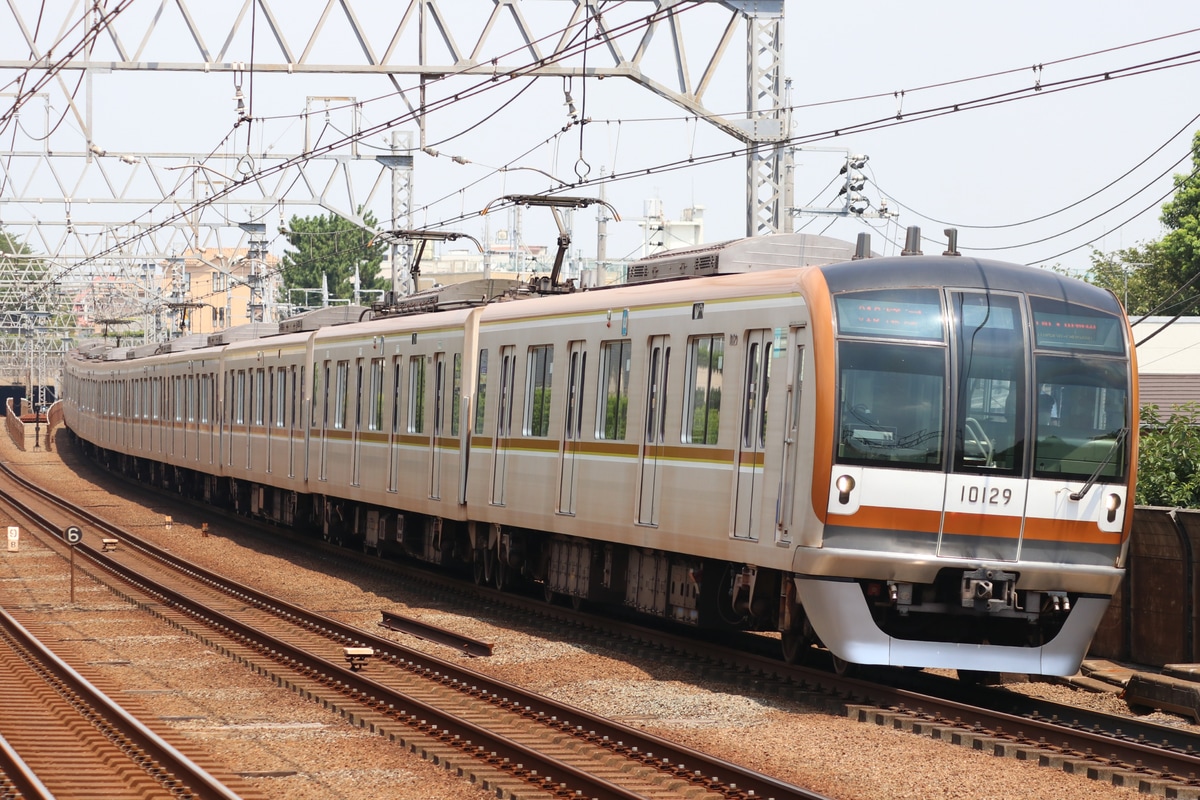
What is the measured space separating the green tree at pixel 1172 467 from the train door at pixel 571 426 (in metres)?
5.36

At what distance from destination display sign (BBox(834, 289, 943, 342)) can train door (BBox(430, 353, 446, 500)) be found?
8373 mm

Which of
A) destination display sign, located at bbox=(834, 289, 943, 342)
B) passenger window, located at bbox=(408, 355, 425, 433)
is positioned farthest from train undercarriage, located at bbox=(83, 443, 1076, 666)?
destination display sign, located at bbox=(834, 289, 943, 342)

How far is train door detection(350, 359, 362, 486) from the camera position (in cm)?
2222

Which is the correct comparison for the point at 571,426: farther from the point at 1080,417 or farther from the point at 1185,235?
the point at 1185,235

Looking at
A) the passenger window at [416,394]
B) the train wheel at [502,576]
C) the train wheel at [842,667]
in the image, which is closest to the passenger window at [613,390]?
the train wheel at [842,667]

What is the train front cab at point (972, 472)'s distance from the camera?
36.8ft

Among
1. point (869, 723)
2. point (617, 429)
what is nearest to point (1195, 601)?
point (869, 723)

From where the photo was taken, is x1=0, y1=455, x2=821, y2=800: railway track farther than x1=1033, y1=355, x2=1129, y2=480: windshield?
No

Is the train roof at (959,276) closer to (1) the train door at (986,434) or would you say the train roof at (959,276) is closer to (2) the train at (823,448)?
(2) the train at (823,448)

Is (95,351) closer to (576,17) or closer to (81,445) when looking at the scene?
(81,445)

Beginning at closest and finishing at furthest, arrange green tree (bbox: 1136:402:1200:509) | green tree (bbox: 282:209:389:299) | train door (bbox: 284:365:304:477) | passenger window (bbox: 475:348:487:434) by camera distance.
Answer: green tree (bbox: 1136:402:1200:509) < passenger window (bbox: 475:348:487:434) < train door (bbox: 284:365:304:477) < green tree (bbox: 282:209:389:299)

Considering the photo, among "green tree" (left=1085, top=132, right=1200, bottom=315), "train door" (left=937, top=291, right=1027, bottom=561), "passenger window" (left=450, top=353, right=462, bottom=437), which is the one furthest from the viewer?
"green tree" (left=1085, top=132, right=1200, bottom=315)

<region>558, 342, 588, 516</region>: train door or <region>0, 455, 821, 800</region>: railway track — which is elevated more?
<region>558, 342, 588, 516</region>: train door

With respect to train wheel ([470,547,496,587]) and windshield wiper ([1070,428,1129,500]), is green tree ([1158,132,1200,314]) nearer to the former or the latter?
train wheel ([470,547,496,587])
